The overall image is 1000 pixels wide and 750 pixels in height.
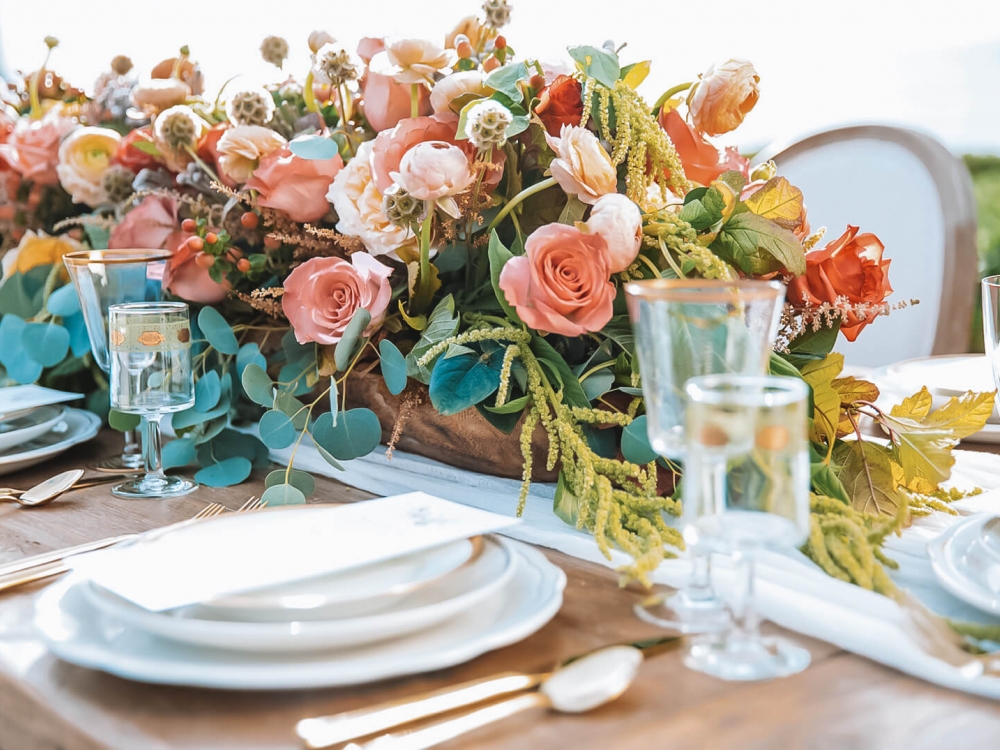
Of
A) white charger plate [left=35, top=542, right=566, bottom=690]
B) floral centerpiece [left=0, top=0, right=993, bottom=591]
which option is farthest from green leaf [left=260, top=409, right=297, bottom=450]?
white charger plate [left=35, top=542, right=566, bottom=690]

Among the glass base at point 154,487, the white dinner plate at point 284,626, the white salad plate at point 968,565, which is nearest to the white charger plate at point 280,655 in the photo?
the white dinner plate at point 284,626

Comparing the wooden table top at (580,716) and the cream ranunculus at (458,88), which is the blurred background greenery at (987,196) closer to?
the cream ranunculus at (458,88)

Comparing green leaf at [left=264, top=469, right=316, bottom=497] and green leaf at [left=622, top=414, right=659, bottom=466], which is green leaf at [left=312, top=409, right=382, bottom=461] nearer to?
green leaf at [left=264, top=469, right=316, bottom=497]

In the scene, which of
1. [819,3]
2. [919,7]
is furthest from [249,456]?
[919,7]

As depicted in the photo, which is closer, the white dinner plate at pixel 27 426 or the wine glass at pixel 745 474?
the wine glass at pixel 745 474

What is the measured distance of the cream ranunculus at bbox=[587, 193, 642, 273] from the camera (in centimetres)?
75

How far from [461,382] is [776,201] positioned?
0.32 metres

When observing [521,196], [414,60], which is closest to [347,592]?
[521,196]

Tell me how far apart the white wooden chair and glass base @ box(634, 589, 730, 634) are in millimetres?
1156

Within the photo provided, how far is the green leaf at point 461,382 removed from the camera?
0.79 m

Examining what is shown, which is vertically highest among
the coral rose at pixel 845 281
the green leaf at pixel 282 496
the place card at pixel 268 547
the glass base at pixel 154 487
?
the coral rose at pixel 845 281

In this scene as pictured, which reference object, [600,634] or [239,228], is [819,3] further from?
[600,634]

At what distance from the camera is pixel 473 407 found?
0.86m

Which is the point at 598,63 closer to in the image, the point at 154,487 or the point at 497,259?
the point at 497,259
